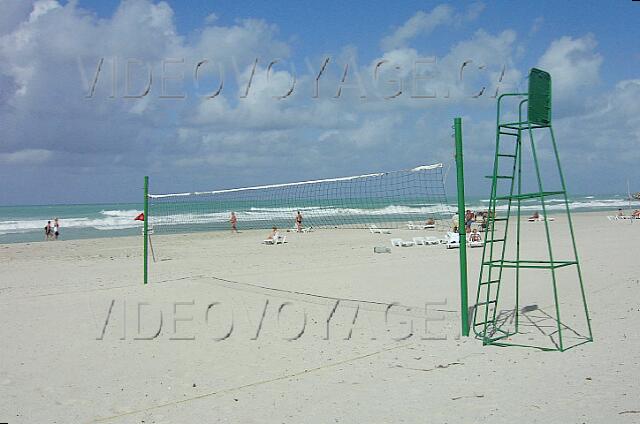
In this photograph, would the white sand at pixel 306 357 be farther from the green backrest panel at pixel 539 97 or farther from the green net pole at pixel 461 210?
the green backrest panel at pixel 539 97

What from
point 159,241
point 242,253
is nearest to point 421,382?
point 242,253

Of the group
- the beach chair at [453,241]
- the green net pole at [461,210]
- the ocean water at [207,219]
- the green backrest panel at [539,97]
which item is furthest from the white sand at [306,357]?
the ocean water at [207,219]

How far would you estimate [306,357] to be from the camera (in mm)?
5648

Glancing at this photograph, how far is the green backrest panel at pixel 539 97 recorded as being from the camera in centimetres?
558

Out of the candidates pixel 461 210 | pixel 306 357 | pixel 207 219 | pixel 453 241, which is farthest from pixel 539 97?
pixel 207 219

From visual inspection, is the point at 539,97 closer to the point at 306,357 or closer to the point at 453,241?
the point at 306,357

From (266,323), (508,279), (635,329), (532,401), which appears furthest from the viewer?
(508,279)

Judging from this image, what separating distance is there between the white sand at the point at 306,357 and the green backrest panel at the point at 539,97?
6.94 feet

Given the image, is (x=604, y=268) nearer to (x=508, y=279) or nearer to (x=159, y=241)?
(x=508, y=279)

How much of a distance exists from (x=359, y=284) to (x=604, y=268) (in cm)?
441

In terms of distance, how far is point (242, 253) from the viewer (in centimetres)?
1838

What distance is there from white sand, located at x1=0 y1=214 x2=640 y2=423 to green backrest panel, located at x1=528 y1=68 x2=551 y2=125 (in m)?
2.11

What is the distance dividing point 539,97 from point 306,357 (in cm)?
321

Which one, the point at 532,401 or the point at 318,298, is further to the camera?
the point at 318,298
